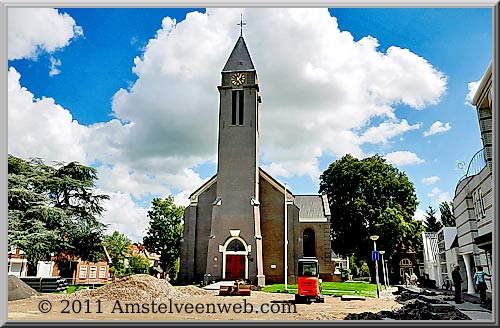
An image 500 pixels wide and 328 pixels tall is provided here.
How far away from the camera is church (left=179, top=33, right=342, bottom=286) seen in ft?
101

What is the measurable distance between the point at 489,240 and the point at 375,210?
25494 mm

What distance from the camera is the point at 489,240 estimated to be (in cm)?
1570

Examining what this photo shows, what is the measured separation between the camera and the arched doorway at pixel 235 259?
3042 cm

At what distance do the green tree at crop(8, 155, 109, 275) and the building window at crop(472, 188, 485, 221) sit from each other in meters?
23.7

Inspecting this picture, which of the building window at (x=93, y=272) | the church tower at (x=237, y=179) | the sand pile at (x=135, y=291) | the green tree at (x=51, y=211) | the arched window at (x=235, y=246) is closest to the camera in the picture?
the sand pile at (x=135, y=291)

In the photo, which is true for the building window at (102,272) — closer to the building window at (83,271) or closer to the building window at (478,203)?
the building window at (83,271)

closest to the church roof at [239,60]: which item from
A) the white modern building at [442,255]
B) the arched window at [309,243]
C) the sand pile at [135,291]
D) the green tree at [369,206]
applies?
the arched window at [309,243]

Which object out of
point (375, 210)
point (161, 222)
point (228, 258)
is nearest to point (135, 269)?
point (161, 222)

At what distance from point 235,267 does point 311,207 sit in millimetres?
12380

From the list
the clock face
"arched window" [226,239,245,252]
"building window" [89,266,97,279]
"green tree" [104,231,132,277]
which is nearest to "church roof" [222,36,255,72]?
the clock face

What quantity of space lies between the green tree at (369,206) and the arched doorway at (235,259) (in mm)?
14776

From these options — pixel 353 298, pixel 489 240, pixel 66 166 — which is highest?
pixel 66 166

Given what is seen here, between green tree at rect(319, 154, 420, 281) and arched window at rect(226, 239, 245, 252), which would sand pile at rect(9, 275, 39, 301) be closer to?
arched window at rect(226, 239, 245, 252)

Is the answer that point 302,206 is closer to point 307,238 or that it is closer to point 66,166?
point 307,238
